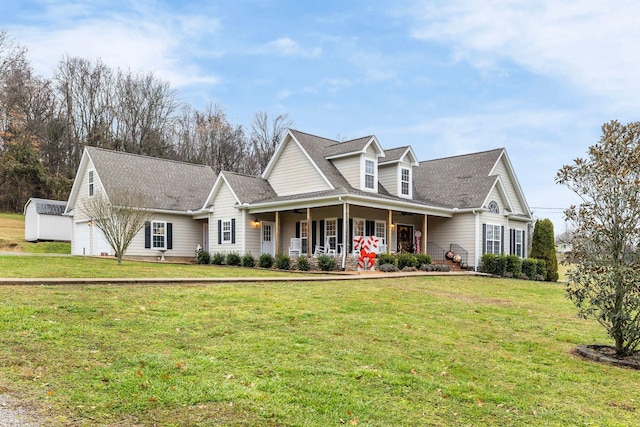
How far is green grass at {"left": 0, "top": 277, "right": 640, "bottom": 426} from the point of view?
15.0 feet

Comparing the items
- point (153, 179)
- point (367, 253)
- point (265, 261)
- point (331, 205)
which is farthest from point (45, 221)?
point (367, 253)

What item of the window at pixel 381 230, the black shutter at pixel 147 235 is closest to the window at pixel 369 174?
the window at pixel 381 230

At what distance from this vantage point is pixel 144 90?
45969mm

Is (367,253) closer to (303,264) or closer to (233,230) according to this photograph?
(303,264)

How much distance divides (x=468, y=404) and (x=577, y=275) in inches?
137

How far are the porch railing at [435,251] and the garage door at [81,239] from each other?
720 inches

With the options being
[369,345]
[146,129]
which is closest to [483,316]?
[369,345]

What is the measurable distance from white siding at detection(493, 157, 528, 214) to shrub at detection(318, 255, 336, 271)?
1130 cm

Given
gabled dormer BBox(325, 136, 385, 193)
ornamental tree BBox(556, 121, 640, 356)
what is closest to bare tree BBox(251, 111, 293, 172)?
gabled dormer BBox(325, 136, 385, 193)

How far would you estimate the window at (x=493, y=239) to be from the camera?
2392 centimetres

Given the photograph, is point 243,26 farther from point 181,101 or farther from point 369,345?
point 181,101

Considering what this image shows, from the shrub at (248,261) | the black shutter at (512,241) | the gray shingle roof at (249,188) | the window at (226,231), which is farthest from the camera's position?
the black shutter at (512,241)

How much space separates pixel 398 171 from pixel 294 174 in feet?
16.6

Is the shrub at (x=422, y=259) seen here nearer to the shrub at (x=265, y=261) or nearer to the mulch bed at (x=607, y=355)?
the shrub at (x=265, y=261)
